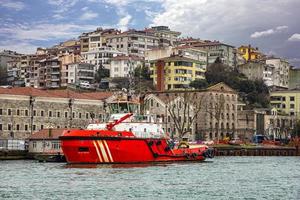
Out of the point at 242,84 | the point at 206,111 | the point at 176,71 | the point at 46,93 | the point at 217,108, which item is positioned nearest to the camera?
the point at 46,93

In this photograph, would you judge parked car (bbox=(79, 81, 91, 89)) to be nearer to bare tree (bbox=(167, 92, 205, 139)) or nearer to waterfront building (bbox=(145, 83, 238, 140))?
waterfront building (bbox=(145, 83, 238, 140))

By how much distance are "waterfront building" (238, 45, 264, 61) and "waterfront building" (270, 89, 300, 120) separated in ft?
99.6

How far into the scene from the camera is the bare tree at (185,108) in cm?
9400

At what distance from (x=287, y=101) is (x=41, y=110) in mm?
61757

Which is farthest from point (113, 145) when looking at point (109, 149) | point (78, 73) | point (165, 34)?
point (165, 34)

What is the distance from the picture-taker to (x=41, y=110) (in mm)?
78625

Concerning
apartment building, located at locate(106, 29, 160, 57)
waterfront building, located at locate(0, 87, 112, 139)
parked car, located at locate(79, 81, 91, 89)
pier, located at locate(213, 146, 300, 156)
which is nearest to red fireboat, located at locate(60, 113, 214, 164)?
waterfront building, located at locate(0, 87, 112, 139)

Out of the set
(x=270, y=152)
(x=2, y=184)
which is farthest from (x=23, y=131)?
(x=2, y=184)

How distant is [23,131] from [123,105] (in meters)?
25.1

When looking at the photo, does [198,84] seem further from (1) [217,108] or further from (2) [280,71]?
(2) [280,71]

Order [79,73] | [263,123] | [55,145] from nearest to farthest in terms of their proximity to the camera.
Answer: [55,145] → [263,123] → [79,73]

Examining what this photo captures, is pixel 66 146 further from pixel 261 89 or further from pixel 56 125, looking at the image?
pixel 261 89

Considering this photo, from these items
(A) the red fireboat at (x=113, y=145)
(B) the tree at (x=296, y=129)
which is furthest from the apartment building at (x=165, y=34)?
(A) the red fireboat at (x=113, y=145)

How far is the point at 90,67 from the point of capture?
130750 millimetres
